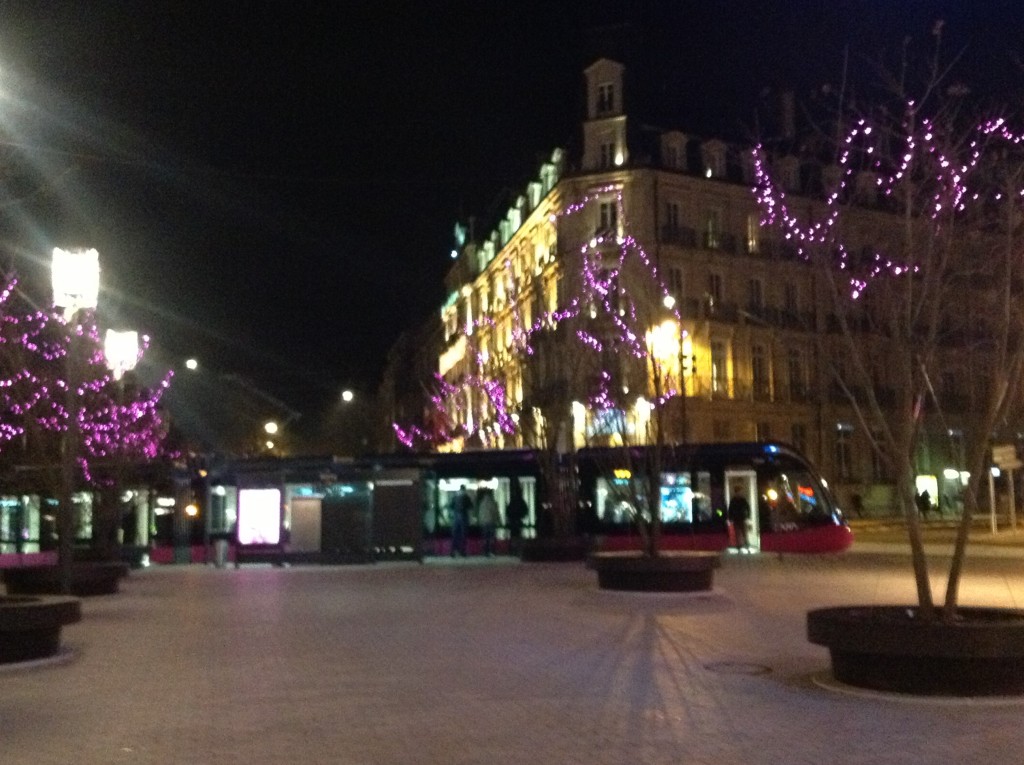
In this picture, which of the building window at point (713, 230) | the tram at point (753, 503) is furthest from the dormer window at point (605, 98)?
the tram at point (753, 503)

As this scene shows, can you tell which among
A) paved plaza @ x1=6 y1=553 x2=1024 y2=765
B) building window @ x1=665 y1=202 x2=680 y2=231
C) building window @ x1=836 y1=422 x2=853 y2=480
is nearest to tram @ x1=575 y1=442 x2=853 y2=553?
paved plaza @ x1=6 y1=553 x2=1024 y2=765

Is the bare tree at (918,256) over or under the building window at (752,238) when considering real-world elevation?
under

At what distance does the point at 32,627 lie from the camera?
1276cm

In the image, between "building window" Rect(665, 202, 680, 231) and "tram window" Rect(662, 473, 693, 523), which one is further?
"building window" Rect(665, 202, 680, 231)

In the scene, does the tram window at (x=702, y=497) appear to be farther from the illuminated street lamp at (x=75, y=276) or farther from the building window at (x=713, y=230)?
the building window at (x=713, y=230)

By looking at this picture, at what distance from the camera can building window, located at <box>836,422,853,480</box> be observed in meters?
59.6

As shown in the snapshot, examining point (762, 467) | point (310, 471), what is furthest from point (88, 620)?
point (762, 467)

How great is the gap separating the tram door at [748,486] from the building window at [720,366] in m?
21.6

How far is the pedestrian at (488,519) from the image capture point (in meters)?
34.0

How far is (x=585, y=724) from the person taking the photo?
9469mm

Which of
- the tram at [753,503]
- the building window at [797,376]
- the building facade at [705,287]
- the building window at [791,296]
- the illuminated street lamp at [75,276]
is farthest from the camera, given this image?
the building window at [797,376]

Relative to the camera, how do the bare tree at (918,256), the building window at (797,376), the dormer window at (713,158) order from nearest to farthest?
the bare tree at (918,256) < the dormer window at (713,158) < the building window at (797,376)

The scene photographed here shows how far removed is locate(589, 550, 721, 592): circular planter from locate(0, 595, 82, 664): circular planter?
949 centimetres

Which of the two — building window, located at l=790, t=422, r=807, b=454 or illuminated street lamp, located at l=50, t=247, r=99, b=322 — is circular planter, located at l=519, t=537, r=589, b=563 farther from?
building window, located at l=790, t=422, r=807, b=454
